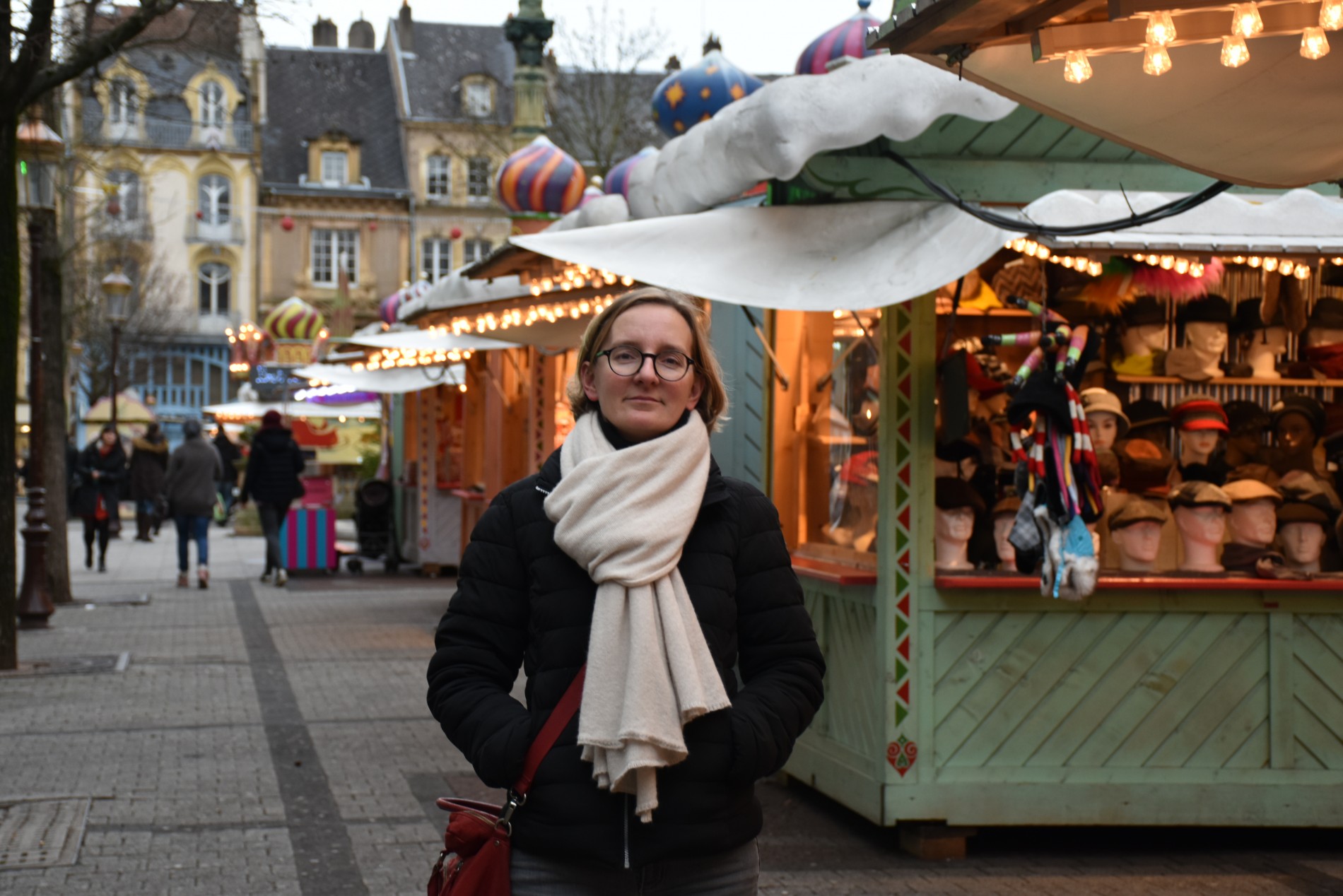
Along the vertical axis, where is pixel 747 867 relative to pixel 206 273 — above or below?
below

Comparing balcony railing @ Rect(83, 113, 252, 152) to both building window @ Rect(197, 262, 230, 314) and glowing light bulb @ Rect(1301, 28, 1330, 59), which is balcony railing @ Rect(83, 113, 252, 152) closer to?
building window @ Rect(197, 262, 230, 314)

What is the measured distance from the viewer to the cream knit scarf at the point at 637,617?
2832 millimetres

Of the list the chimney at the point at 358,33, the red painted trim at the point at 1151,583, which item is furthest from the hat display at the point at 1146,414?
the chimney at the point at 358,33

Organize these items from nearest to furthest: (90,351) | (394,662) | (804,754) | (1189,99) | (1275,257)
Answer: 1. (1189,99)
2. (1275,257)
3. (804,754)
4. (394,662)
5. (90,351)

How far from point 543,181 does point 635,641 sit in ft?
33.7

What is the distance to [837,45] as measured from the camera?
8.38 m

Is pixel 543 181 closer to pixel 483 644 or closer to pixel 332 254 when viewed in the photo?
pixel 483 644

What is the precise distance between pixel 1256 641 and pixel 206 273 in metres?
59.0

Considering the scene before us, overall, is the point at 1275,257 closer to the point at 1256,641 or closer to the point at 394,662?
the point at 1256,641

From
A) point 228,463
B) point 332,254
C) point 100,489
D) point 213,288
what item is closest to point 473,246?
point 332,254

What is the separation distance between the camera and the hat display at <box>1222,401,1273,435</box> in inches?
292

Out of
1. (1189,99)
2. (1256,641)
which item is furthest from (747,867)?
(1256,641)

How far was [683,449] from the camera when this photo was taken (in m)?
3.02

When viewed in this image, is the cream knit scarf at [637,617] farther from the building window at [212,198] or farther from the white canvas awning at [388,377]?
the building window at [212,198]
